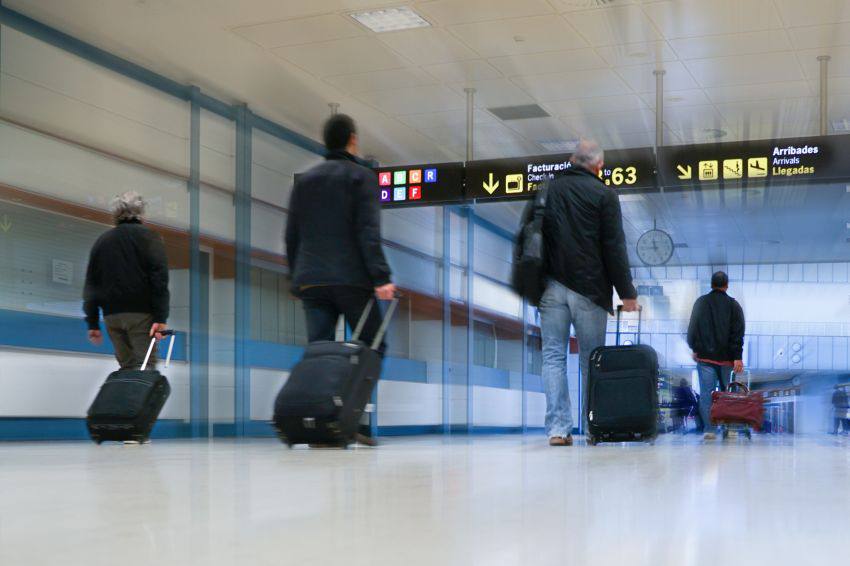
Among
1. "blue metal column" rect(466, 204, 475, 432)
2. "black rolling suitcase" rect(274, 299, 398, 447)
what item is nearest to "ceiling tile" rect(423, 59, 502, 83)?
"black rolling suitcase" rect(274, 299, 398, 447)

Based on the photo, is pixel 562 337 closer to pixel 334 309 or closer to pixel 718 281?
pixel 334 309

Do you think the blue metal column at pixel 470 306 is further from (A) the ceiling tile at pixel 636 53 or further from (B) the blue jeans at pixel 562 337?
(B) the blue jeans at pixel 562 337

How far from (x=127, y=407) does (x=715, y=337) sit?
17.4 ft

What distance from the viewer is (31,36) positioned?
28.7ft

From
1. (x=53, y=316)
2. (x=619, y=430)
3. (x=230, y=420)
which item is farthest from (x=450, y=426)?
(x=619, y=430)

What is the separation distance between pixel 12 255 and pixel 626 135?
7.33 meters

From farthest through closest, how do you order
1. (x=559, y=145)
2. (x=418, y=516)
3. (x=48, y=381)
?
(x=559, y=145) < (x=48, y=381) < (x=418, y=516)

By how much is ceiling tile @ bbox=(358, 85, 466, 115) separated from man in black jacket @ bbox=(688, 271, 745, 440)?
3547mm

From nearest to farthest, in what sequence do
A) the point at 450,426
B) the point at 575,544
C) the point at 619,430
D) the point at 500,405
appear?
the point at 575,544, the point at 619,430, the point at 450,426, the point at 500,405

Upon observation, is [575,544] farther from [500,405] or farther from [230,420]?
[500,405]

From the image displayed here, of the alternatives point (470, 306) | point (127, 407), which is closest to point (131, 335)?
point (127, 407)

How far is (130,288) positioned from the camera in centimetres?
646

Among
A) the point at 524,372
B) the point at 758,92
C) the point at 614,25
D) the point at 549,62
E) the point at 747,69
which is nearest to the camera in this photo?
the point at 614,25

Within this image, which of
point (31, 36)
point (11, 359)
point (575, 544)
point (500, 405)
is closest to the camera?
point (575, 544)
